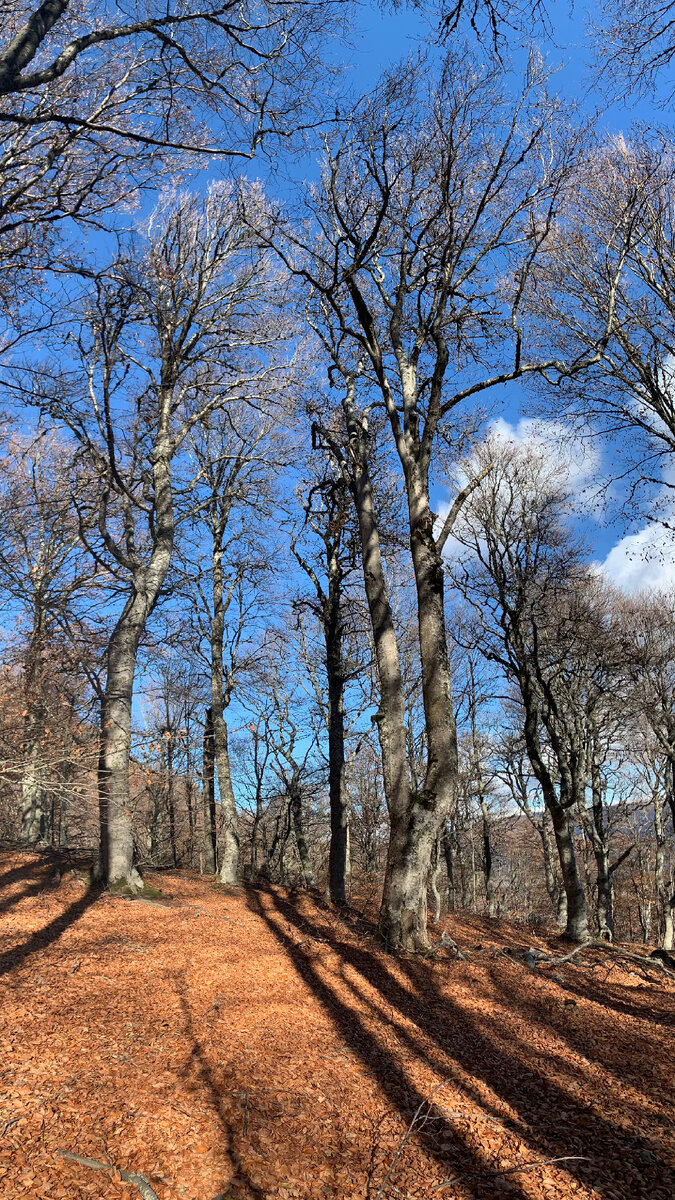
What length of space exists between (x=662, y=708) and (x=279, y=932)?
12.6 m

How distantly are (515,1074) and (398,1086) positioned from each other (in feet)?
3.34

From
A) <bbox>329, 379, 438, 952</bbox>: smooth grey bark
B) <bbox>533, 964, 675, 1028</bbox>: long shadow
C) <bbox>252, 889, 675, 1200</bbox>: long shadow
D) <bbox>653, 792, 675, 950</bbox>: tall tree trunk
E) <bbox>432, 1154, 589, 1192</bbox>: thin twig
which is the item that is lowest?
<bbox>653, 792, 675, 950</bbox>: tall tree trunk

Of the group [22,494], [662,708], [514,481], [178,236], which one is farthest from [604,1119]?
[22,494]

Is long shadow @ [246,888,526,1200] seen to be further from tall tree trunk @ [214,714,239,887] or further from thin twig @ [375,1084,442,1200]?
tall tree trunk @ [214,714,239,887]

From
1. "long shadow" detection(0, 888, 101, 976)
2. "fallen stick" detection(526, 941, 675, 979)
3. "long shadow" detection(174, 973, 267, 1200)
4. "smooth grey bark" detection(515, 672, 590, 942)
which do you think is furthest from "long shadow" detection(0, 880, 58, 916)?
"smooth grey bark" detection(515, 672, 590, 942)

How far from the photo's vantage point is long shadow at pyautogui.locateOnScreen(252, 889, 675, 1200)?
130 inches

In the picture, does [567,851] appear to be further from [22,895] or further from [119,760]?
[22,895]

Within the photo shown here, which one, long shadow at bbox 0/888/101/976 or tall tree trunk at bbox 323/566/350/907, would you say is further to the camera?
tall tree trunk at bbox 323/566/350/907

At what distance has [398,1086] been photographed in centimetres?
394

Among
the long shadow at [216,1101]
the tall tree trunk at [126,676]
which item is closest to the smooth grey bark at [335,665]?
the tall tree trunk at [126,676]

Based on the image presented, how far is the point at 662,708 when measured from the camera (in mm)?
16422

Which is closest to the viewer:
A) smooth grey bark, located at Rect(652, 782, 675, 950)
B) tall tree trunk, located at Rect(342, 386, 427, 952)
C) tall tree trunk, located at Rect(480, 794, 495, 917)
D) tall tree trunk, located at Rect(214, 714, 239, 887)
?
tall tree trunk, located at Rect(342, 386, 427, 952)

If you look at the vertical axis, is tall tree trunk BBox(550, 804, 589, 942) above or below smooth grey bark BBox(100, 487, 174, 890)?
below

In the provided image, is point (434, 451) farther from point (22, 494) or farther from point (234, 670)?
point (22, 494)
